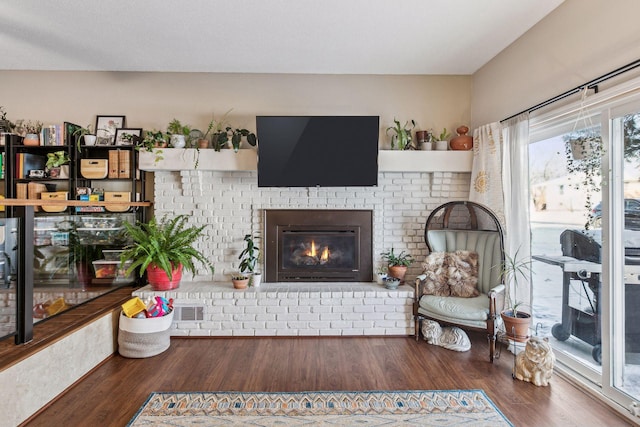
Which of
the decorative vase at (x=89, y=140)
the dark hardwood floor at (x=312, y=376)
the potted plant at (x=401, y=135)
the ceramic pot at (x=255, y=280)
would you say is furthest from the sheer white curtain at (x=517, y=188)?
the decorative vase at (x=89, y=140)

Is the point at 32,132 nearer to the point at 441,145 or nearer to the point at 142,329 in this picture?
the point at 142,329

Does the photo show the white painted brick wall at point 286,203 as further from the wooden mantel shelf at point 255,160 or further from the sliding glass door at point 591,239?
the sliding glass door at point 591,239

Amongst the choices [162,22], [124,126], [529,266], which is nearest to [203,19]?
[162,22]

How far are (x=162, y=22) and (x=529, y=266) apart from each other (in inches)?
143

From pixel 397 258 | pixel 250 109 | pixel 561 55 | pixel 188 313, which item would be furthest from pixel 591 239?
pixel 188 313

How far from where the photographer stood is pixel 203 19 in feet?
8.50

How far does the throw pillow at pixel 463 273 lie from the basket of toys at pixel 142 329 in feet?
8.59

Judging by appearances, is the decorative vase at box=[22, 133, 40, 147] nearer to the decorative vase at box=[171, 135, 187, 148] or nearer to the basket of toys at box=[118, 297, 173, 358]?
the decorative vase at box=[171, 135, 187, 148]

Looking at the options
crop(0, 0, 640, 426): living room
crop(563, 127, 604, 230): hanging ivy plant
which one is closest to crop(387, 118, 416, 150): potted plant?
crop(0, 0, 640, 426): living room

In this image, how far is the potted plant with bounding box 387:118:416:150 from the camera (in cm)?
348

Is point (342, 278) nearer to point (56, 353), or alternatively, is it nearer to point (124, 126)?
point (56, 353)

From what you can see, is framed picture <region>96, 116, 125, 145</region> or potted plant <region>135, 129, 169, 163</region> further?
framed picture <region>96, 116, 125, 145</region>

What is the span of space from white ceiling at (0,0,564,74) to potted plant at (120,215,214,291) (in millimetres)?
1657

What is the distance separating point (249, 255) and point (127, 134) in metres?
1.84
